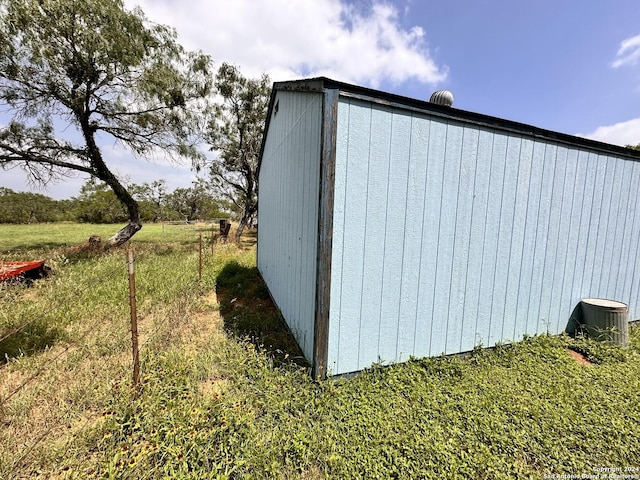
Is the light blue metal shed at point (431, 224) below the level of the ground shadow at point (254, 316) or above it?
above

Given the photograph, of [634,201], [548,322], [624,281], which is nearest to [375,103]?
[548,322]

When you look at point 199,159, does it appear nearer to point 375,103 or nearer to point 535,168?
point 375,103

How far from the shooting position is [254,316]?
4.46 m

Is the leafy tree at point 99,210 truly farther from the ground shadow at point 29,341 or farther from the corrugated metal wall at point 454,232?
the corrugated metal wall at point 454,232

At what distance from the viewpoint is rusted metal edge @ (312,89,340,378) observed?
2396 millimetres

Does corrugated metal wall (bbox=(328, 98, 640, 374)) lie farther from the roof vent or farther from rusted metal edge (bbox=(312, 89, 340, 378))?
the roof vent

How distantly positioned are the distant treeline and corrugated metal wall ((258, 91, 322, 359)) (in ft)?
52.8

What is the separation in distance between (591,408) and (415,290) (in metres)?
1.82

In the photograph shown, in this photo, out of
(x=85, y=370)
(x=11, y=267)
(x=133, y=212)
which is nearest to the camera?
(x=85, y=370)

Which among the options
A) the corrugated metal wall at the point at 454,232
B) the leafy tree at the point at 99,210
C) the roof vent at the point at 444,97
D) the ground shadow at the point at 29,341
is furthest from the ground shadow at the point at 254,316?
the leafy tree at the point at 99,210

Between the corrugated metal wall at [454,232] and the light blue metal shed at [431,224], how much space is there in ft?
0.05

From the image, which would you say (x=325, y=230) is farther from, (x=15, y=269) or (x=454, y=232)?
(x=15, y=269)

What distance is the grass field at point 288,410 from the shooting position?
1.84 meters

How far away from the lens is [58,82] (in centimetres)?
838
